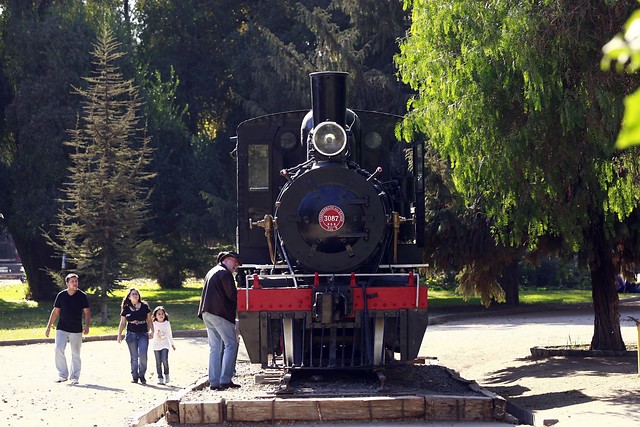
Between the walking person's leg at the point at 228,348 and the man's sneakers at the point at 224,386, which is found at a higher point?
the walking person's leg at the point at 228,348

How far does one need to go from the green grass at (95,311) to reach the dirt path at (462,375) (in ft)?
11.1

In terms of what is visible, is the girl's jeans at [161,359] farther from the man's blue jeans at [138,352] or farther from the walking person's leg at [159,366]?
the man's blue jeans at [138,352]

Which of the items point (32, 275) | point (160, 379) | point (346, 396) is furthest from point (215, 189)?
point (346, 396)

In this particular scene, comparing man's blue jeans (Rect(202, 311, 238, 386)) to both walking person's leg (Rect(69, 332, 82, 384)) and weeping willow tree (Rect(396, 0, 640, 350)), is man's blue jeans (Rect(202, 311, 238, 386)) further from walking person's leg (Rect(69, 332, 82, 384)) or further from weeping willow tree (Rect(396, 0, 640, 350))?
weeping willow tree (Rect(396, 0, 640, 350))

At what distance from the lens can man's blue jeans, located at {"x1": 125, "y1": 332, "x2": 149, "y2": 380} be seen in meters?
14.5

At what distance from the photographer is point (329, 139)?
11.8 m

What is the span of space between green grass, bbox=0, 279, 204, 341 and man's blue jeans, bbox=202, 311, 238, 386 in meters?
12.3

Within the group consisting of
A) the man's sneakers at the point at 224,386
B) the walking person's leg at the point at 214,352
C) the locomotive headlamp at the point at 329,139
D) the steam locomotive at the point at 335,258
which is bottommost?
the man's sneakers at the point at 224,386

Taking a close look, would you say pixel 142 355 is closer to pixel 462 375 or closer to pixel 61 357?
pixel 61 357

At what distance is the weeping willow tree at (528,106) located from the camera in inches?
440

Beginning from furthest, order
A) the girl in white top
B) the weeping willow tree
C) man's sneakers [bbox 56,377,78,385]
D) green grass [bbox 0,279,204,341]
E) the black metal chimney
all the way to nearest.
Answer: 1. green grass [bbox 0,279,204,341]
2. the girl in white top
3. man's sneakers [bbox 56,377,78,385]
4. the black metal chimney
5. the weeping willow tree

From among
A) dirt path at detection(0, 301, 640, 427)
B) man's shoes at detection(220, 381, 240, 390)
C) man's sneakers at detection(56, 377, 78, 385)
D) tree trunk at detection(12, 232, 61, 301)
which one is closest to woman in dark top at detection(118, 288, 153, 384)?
dirt path at detection(0, 301, 640, 427)

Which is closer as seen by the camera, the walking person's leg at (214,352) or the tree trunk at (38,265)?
the walking person's leg at (214,352)

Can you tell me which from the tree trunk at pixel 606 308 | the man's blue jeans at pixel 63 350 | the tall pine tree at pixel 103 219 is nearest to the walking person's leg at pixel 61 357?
the man's blue jeans at pixel 63 350
